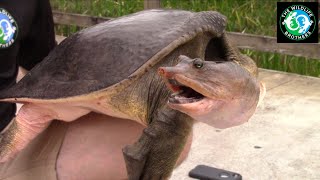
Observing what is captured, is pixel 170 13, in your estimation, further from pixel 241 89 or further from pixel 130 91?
pixel 241 89

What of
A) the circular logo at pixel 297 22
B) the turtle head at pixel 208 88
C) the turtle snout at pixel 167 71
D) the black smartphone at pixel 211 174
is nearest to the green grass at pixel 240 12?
the circular logo at pixel 297 22

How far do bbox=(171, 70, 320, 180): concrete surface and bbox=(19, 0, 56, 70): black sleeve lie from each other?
101 cm

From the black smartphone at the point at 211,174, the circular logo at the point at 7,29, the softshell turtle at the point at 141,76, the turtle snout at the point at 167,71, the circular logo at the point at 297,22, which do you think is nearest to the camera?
the turtle snout at the point at 167,71

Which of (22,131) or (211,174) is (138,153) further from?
(211,174)

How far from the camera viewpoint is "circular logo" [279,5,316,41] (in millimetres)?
3889

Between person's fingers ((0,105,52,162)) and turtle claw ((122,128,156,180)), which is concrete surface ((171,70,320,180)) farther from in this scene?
turtle claw ((122,128,156,180))

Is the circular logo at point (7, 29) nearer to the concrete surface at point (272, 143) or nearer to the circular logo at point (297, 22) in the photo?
the concrete surface at point (272, 143)

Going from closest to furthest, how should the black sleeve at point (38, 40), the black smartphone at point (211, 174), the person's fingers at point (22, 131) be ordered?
the person's fingers at point (22, 131) < the black sleeve at point (38, 40) < the black smartphone at point (211, 174)

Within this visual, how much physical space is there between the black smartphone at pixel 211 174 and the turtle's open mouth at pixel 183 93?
155cm

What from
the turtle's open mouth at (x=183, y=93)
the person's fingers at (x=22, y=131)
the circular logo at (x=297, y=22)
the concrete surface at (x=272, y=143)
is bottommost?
the concrete surface at (x=272, y=143)

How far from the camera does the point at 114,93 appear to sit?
0.97 metres

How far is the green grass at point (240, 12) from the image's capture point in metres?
3.95

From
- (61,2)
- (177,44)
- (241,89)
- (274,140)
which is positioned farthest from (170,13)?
(61,2)

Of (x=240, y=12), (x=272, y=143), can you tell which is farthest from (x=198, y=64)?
(x=240, y=12)
